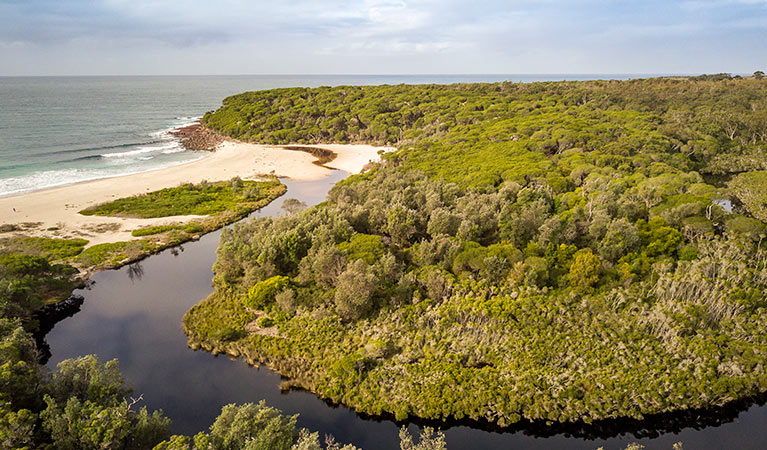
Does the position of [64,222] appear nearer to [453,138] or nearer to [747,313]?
[453,138]

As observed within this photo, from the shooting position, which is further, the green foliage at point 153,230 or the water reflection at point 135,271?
the green foliage at point 153,230

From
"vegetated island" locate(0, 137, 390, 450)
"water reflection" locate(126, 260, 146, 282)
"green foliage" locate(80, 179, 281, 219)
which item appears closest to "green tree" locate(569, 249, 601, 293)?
"vegetated island" locate(0, 137, 390, 450)

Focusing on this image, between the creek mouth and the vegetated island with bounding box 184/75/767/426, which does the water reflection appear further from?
the vegetated island with bounding box 184/75/767/426

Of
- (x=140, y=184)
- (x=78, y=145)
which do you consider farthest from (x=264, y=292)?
(x=78, y=145)

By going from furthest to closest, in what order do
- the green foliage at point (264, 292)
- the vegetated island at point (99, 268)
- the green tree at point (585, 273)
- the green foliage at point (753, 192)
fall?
the green foliage at point (753, 192) < the green foliage at point (264, 292) < the green tree at point (585, 273) < the vegetated island at point (99, 268)

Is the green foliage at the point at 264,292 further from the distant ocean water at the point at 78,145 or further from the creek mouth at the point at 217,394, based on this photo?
the distant ocean water at the point at 78,145

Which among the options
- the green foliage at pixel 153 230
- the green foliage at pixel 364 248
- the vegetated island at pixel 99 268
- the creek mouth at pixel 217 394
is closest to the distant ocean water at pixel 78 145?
the vegetated island at pixel 99 268

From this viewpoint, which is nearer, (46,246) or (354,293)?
(354,293)

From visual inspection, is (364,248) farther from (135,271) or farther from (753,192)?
(753,192)
